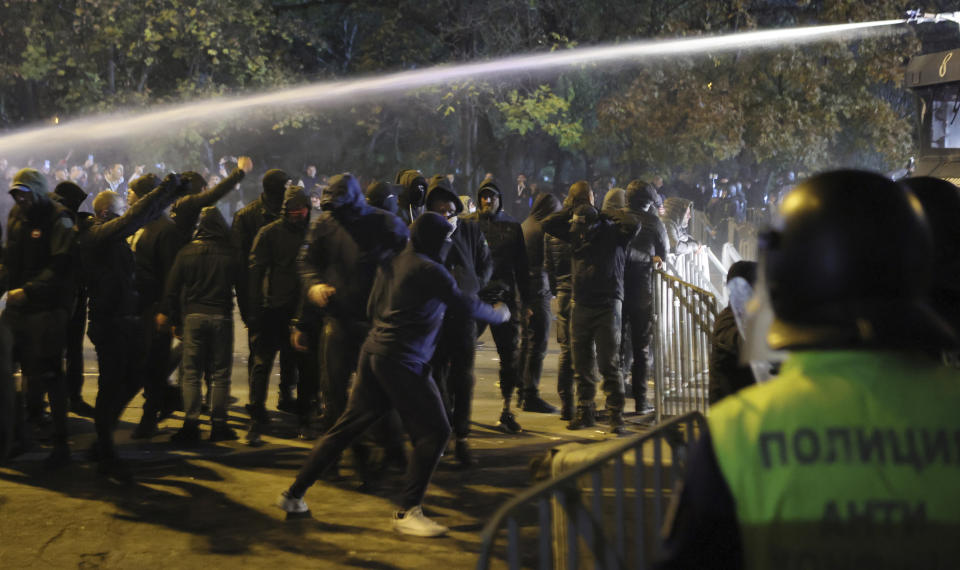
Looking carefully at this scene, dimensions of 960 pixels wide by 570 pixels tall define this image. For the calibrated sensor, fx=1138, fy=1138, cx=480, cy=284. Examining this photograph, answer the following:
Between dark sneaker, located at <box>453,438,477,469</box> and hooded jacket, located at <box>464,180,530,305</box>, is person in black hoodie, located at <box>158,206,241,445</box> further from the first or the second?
hooded jacket, located at <box>464,180,530,305</box>

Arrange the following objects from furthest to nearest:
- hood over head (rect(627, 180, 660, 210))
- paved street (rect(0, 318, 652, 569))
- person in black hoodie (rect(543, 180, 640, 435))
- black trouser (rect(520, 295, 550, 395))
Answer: hood over head (rect(627, 180, 660, 210))
black trouser (rect(520, 295, 550, 395))
person in black hoodie (rect(543, 180, 640, 435))
paved street (rect(0, 318, 652, 569))

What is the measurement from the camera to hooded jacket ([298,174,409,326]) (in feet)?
22.9

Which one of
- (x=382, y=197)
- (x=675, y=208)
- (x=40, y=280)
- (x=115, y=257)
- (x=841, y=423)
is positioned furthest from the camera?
(x=675, y=208)

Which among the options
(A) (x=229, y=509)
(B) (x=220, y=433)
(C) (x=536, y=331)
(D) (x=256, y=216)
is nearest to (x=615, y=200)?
(C) (x=536, y=331)

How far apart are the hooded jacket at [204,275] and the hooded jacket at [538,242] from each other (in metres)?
2.62

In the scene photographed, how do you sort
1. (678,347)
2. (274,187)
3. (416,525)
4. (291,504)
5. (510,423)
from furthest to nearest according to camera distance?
(678,347), (274,187), (510,423), (291,504), (416,525)

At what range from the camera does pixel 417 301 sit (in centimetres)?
600

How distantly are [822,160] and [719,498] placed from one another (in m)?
27.8

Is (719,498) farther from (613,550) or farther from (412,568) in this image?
(412,568)

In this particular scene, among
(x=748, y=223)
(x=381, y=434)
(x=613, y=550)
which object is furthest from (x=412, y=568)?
(x=748, y=223)

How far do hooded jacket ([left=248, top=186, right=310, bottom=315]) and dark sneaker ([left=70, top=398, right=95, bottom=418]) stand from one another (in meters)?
1.96

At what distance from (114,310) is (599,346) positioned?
3.61m

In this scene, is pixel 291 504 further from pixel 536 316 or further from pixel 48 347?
pixel 536 316

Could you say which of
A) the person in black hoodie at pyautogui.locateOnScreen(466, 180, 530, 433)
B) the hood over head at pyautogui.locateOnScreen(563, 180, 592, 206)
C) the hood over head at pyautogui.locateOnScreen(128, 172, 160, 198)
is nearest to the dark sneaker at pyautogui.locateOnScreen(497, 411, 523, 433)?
the person in black hoodie at pyautogui.locateOnScreen(466, 180, 530, 433)
